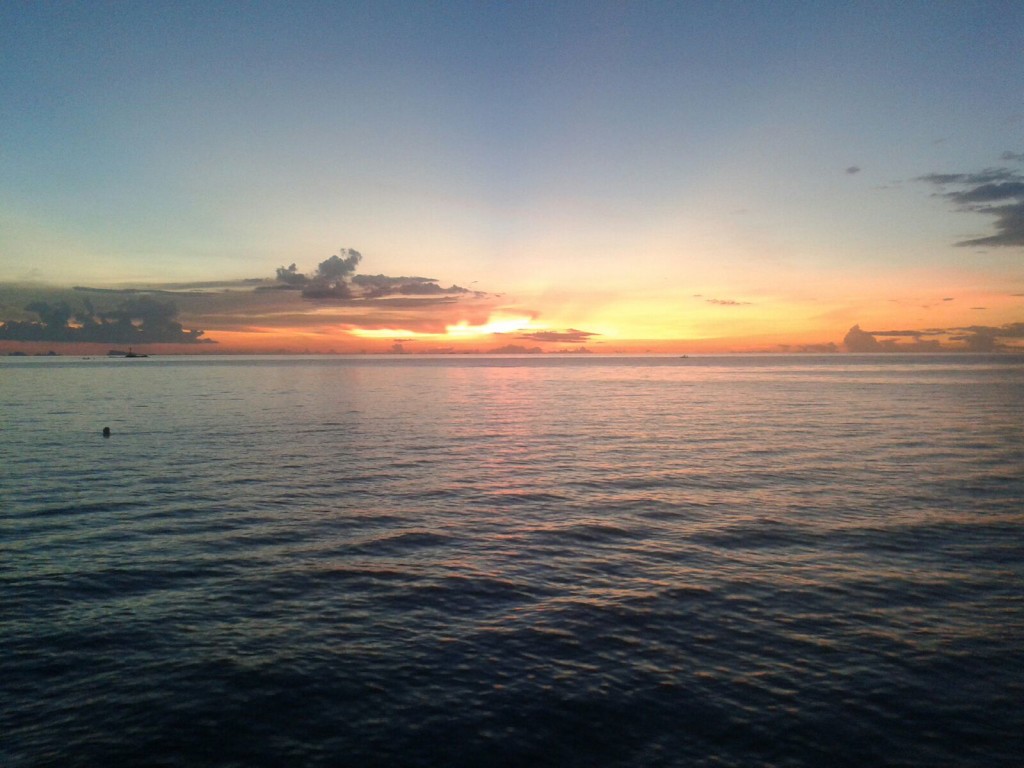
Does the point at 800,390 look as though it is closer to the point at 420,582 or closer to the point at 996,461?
the point at 996,461

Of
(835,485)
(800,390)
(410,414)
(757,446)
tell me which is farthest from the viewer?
(800,390)

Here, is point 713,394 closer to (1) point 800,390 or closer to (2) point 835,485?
(1) point 800,390

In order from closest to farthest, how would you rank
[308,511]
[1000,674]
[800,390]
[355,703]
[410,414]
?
[355,703] < [1000,674] < [308,511] < [410,414] < [800,390]

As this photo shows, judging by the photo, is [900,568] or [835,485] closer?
[900,568]

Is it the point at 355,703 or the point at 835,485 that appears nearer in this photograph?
the point at 355,703

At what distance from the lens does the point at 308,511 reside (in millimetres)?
35500

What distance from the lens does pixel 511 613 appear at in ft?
70.7

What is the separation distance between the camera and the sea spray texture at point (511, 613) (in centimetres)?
1489

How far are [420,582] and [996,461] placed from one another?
48052 mm

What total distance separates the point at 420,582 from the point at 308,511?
44.2 feet

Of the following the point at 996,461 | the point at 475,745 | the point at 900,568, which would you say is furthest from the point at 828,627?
the point at 996,461

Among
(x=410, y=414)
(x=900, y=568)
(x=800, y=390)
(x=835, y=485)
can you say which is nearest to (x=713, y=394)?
(x=800, y=390)

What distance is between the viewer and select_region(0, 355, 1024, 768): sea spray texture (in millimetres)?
14891

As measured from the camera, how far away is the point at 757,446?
5888cm
